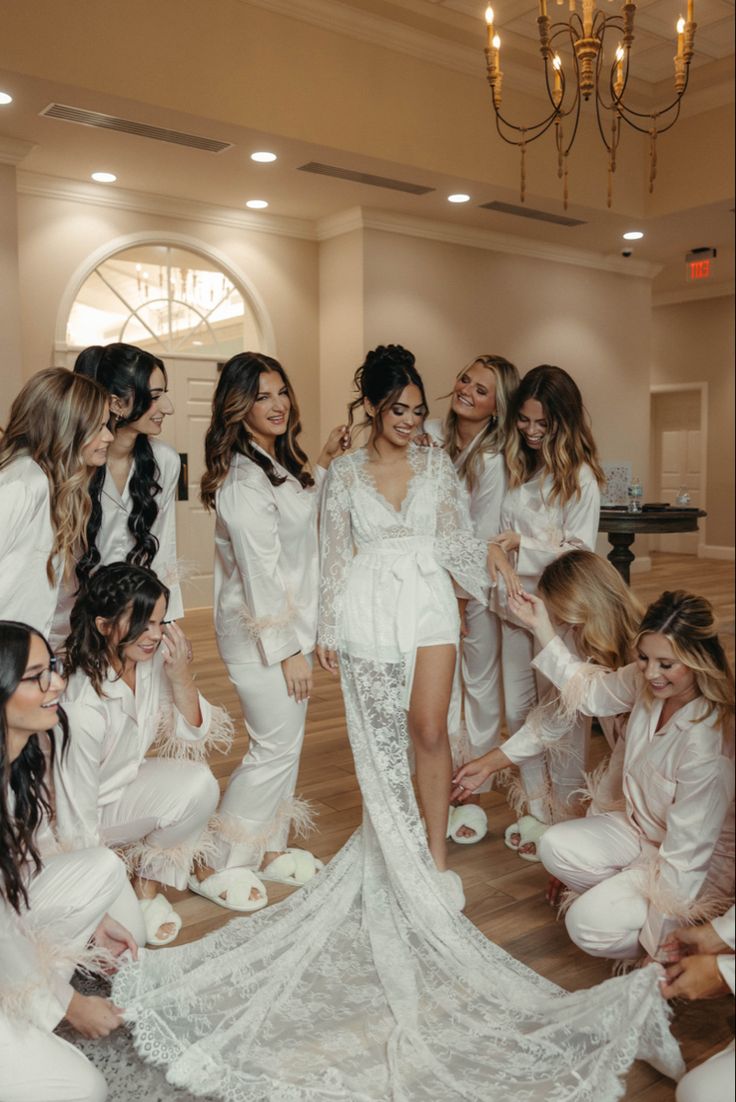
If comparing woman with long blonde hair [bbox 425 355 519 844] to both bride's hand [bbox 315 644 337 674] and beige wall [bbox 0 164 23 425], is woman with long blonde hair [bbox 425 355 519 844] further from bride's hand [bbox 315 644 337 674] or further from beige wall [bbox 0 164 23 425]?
Result: beige wall [bbox 0 164 23 425]

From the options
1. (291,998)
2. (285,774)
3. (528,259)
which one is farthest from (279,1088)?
(528,259)

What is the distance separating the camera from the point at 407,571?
2707mm

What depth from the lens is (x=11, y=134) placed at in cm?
589

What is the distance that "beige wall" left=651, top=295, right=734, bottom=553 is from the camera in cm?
1164

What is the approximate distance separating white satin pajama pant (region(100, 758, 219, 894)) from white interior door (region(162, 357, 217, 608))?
16.9ft

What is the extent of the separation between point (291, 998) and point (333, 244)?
689 centimetres

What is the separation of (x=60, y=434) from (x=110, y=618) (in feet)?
1.57

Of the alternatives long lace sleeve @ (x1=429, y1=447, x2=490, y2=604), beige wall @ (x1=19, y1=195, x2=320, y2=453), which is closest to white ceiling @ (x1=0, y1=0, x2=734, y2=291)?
beige wall @ (x1=19, y1=195, x2=320, y2=453)

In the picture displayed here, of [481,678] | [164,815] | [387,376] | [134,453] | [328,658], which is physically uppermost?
[387,376]

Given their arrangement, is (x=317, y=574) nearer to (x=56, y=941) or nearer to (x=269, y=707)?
(x=269, y=707)

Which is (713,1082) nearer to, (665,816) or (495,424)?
(665,816)

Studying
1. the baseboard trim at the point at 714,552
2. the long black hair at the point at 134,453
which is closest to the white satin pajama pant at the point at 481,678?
the long black hair at the point at 134,453

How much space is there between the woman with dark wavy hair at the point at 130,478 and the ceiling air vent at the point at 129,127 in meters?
3.37

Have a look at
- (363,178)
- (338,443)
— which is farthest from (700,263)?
(338,443)
